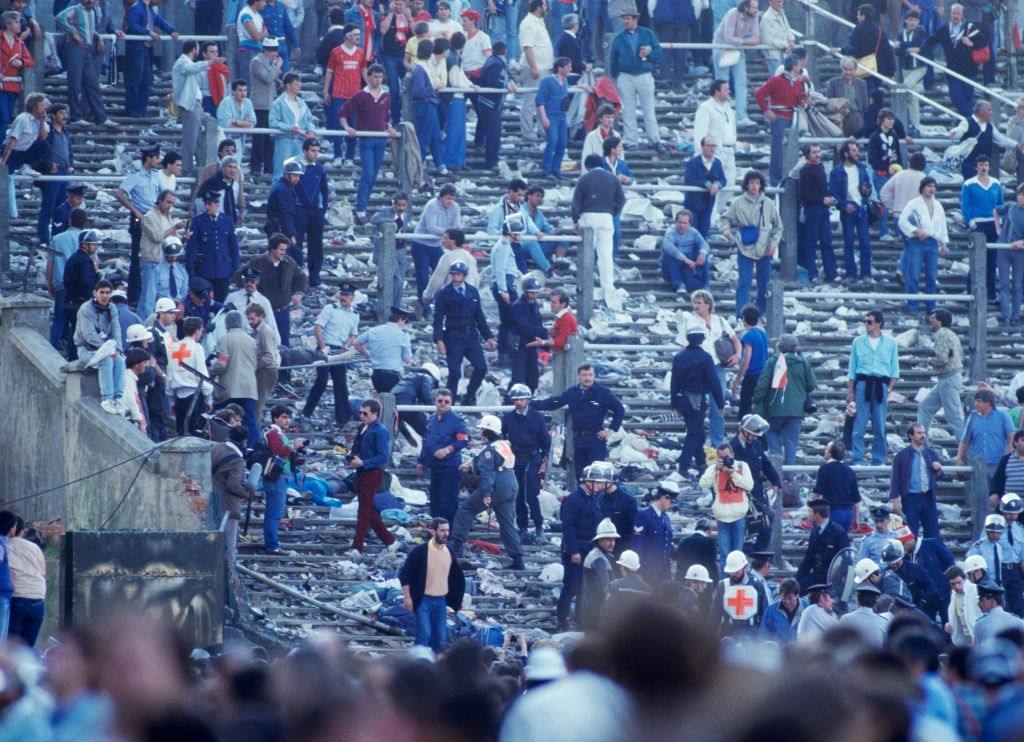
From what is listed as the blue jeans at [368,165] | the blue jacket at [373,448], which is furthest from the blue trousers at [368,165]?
the blue jacket at [373,448]

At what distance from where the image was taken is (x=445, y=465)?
19.9 metres

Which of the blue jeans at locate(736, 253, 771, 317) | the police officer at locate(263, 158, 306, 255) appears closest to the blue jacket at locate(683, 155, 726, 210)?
the blue jeans at locate(736, 253, 771, 317)

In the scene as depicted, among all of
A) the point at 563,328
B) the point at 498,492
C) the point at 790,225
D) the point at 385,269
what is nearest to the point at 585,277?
the point at 563,328

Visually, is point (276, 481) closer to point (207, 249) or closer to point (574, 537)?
point (574, 537)

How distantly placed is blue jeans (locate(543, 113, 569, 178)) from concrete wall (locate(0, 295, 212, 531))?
7.17 m

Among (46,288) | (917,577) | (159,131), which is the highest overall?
(159,131)

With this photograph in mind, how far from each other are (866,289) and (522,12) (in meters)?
7.13

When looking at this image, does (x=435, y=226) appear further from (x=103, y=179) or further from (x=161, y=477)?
(x=161, y=477)

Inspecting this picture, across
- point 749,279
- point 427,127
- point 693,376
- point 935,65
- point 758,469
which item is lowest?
point 758,469

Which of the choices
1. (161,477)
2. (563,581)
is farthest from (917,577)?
(161,477)

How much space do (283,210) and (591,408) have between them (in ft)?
15.6

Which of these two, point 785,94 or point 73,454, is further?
point 785,94

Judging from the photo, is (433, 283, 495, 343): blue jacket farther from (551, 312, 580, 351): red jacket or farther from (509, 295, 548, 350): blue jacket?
(551, 312, 580, 351): red jacket

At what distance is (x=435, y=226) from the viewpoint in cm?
2370
